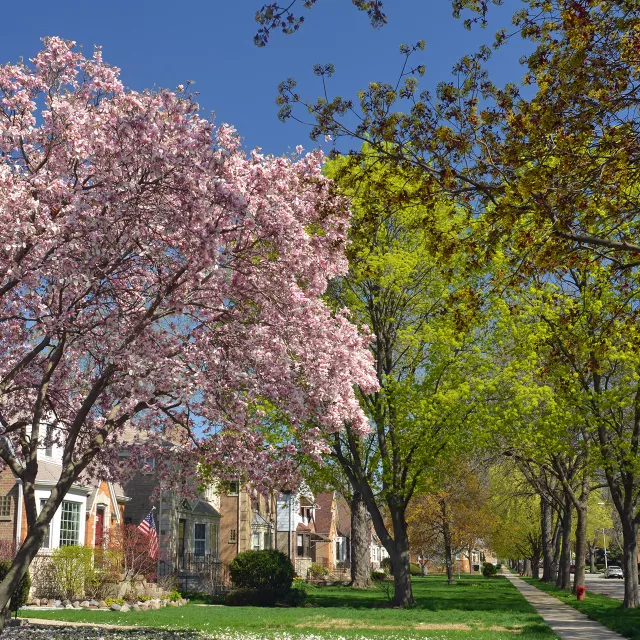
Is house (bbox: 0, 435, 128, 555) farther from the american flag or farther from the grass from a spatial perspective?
the grass

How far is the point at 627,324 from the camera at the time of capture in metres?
11.8

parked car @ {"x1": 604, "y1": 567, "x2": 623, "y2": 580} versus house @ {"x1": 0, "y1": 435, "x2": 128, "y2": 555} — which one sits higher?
house @ {"x1": 0, "y1": 435, "x2": 128, "y2": 555}

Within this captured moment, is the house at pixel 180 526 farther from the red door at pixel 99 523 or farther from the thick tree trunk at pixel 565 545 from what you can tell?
the thick tree trunk at pixel 565 545

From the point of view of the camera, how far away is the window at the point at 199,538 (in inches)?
1689

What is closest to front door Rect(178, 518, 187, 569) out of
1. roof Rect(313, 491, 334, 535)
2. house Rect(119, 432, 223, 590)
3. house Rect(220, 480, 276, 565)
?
house Rect(119, 432, 223, 590)

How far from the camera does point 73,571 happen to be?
2430cm

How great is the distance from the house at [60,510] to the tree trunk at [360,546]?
39.2 feet

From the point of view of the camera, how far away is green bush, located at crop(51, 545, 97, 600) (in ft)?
79.2

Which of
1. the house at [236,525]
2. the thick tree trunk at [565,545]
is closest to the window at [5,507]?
the house at [236,525]

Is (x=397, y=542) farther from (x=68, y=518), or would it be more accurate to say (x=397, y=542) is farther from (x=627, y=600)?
(x=68, y=518)

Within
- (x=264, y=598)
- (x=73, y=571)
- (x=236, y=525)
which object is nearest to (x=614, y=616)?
(x=264, y=598)

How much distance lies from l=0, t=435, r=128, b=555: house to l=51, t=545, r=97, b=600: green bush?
1.71 m

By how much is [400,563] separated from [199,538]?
21888 mm

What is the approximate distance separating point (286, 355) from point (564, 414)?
545 inches
